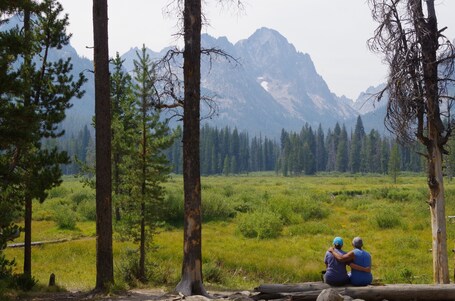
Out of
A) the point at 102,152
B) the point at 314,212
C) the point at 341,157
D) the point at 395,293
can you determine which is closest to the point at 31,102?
the point at 102,152

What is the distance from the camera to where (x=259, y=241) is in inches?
994

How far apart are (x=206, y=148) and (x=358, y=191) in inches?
3158

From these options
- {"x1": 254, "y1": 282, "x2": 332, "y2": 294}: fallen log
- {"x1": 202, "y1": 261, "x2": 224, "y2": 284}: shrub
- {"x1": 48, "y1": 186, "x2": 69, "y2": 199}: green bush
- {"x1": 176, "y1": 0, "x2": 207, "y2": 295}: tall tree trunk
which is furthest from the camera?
{"x1": 48, "y1": 186, "x2": 69, "y2": 199}: green bush

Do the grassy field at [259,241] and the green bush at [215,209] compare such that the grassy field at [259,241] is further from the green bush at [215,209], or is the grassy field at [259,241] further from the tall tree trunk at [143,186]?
the tall tree trunk at [143,186]

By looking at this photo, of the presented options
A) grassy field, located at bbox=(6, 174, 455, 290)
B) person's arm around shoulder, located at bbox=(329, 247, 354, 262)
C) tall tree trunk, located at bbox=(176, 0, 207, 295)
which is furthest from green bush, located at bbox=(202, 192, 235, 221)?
person's arm around shoulder, located at bbox=(329, 247, 354, 262)

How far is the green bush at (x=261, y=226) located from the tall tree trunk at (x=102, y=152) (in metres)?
15.9

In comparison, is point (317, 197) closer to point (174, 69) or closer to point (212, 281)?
point (212, 281)

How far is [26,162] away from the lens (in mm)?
11805

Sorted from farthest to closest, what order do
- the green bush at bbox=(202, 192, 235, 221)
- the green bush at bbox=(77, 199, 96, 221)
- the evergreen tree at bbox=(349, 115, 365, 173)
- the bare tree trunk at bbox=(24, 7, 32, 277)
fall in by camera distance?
the evergreen tree at bbox=(349, 115, 365, 173) → the green bush at bbox=(77, 199, 96, 221) → the green bush at bbox=(202, 192, 235, 221) → the bare tree trunk at bbox=(24, 7, 32, 277)

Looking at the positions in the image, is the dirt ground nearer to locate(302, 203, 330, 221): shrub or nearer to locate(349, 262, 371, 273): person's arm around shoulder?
locate(349, 262, 371, 273): person's arm around shoulder

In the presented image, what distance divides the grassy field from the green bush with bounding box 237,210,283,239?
0.06 meters

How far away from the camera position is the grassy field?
16.7 m

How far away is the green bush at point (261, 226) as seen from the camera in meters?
26.7

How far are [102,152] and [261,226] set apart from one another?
17.7 meters
